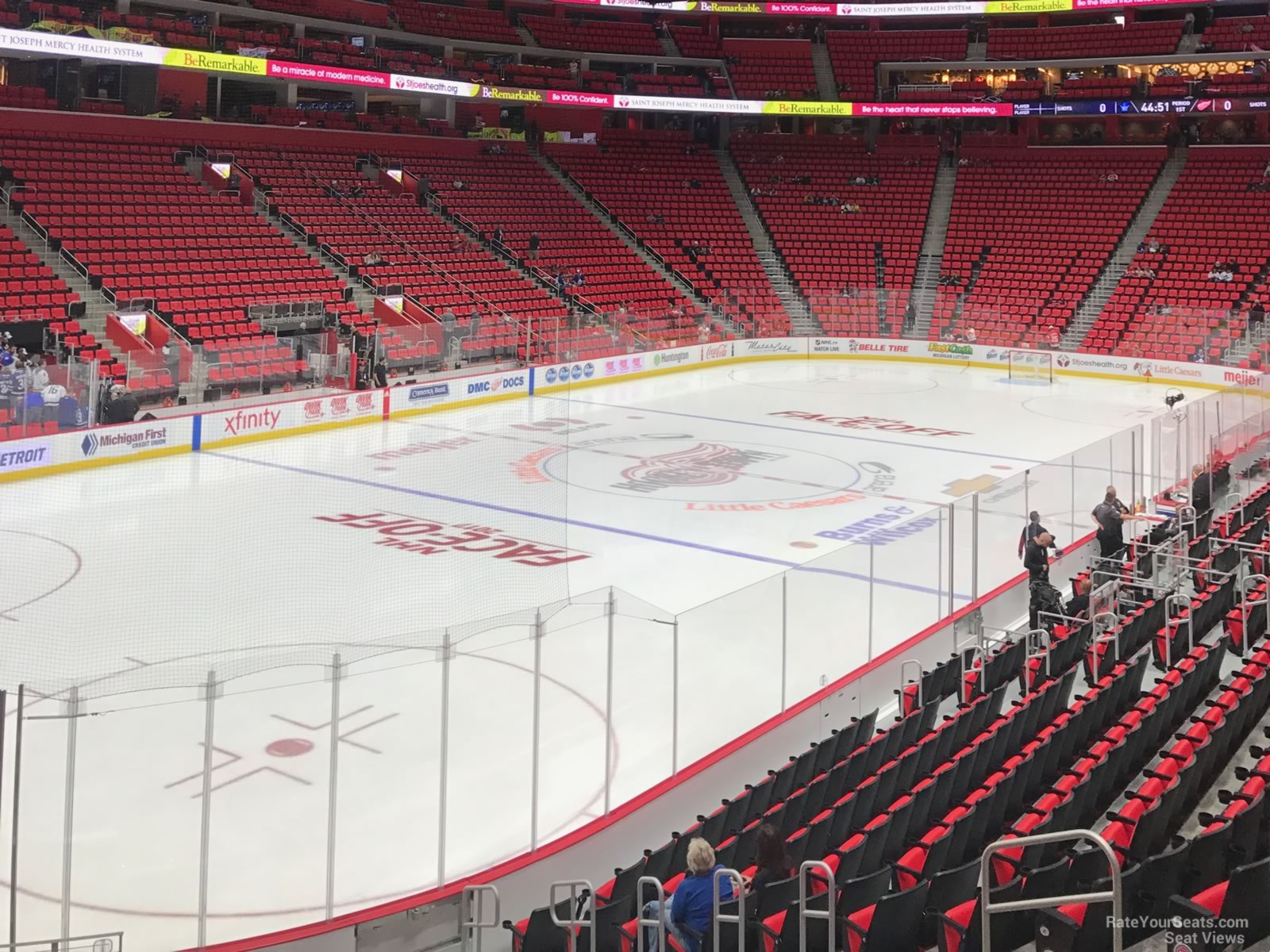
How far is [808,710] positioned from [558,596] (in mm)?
3753

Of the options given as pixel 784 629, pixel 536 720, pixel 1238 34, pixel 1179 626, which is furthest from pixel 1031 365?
pixel 536 720

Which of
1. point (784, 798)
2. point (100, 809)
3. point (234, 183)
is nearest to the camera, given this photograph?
point (100, 809)

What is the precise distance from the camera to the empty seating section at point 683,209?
116 feet

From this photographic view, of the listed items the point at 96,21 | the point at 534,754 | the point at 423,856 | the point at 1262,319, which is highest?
the point at 96,21

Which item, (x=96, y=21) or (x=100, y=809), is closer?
(x=100, y=809)

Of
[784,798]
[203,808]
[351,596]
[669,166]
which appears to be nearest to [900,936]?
[784,798]

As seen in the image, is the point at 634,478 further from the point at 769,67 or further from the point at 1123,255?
the point at 769,67

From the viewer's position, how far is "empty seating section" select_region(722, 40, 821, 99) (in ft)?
137

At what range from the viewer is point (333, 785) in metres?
6.34

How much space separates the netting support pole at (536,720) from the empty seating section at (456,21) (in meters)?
32.1

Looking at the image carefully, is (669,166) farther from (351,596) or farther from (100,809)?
(100,809)

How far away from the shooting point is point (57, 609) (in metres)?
11.8

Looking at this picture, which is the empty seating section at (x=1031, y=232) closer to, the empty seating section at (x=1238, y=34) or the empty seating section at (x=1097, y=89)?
the empty seating section at (x=1097, y=89)

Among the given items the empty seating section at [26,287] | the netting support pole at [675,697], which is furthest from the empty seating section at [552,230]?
the netting support pole at [675,697]
